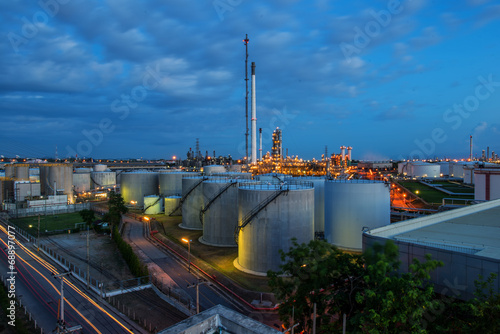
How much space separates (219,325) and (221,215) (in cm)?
2362

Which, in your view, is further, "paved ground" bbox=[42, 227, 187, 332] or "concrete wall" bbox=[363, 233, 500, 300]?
"paved ground" bbox=[42, 227, 187, 332]

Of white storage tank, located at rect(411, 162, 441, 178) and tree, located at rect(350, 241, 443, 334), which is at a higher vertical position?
white storage tank, located at rect(411, 162, 441, 178)

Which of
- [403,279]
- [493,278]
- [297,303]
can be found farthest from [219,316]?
[493,278]

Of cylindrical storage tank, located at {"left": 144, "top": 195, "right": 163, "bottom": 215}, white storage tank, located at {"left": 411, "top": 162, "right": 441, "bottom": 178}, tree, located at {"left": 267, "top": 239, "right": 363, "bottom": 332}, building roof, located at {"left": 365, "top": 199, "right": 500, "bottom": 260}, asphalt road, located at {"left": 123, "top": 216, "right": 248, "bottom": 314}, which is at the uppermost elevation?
white storage tank, located at {"left": 411, "top": 162, "right": 441, "bottom": 178}

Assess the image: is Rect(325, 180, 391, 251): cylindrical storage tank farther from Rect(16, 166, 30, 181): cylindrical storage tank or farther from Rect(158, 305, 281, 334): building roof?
Rect(16, 166, 30, 181): cylindrical storage tank

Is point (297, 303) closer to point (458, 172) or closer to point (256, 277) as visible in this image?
point (256, 277)

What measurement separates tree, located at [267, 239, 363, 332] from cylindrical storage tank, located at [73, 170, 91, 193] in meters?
81.6

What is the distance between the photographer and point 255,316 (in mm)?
19188

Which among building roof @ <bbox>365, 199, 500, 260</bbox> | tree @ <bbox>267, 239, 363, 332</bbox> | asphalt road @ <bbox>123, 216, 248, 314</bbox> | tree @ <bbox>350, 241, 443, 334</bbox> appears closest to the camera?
tree @ <bbox>350, 241, 443, 334</bbox>

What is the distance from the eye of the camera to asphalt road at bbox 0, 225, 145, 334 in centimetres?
1900

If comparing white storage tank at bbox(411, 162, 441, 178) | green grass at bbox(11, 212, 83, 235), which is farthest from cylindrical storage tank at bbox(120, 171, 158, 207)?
white storage tank at bbox(411, 162, 441, 178)

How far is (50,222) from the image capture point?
5103 centimetres

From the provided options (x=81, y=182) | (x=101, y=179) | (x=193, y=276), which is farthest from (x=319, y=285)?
(x=101, y=179)

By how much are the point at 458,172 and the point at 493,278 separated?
109 metres
